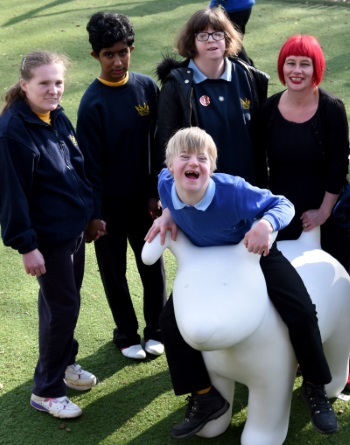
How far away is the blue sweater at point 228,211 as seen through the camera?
3158mm

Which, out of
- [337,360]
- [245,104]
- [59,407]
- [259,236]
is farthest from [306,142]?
[59,407]

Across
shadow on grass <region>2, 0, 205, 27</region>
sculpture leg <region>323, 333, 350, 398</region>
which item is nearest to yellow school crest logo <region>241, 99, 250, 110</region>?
sculpture leg <region>323, 333, 350, 398</region>

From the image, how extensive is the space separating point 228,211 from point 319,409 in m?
1.02

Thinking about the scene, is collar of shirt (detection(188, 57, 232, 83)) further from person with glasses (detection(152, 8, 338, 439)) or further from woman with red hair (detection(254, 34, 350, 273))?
woman with red hair (detection(254, 34, 350, 273))

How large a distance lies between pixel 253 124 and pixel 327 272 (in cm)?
86

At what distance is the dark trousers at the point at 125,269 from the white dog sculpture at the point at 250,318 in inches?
29.5

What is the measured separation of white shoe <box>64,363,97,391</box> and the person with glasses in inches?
28.7

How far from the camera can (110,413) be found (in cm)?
383

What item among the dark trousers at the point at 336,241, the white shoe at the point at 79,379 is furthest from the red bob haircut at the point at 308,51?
the white shoe at the point at 79,379

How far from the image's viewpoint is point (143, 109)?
3885mm

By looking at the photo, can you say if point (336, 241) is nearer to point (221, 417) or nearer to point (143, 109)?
point (221, 417)

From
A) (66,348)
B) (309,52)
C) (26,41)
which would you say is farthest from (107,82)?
(26,41)

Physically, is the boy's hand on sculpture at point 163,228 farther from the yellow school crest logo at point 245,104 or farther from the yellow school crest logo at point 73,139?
the yellow school crest logo at point 245,104

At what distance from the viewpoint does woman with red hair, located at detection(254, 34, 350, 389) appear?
3.64m
